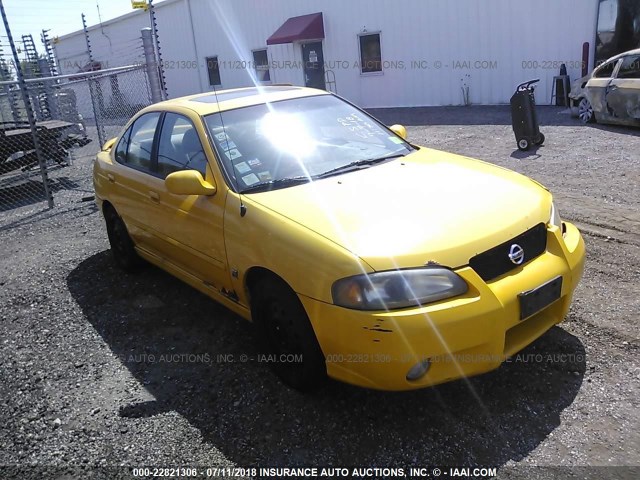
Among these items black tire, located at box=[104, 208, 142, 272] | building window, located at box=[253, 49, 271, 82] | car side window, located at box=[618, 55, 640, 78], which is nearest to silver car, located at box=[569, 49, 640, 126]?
car side window, located at box=[618, 55, 640, 78]

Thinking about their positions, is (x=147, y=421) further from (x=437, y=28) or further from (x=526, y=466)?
A: (x=437, y=28)

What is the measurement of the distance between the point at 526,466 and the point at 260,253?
1.66 m

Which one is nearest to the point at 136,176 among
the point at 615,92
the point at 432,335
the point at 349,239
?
the point at 349,239

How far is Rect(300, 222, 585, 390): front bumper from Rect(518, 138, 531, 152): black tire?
654cm

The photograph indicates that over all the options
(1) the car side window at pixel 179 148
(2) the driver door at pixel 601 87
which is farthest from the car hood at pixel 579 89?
(1) the car side window at pixel 179 148

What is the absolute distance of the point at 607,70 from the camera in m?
10.1

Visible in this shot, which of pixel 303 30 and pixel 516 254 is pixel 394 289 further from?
pixel 303 30

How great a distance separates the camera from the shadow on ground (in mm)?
2645

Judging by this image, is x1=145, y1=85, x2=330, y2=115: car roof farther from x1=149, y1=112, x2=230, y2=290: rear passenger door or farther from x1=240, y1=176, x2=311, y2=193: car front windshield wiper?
x1=240, y1=176, x2=311, y2=193: car front windshield wiper

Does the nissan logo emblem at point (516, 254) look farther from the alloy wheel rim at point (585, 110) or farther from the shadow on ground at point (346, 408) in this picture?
the alloy wheel rim at point (585, 110)

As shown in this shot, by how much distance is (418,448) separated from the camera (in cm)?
263

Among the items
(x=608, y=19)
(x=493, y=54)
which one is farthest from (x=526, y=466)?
(x=493, y=54)

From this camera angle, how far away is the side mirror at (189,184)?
331 centimetres

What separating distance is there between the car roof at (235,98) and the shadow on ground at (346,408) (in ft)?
5.22
